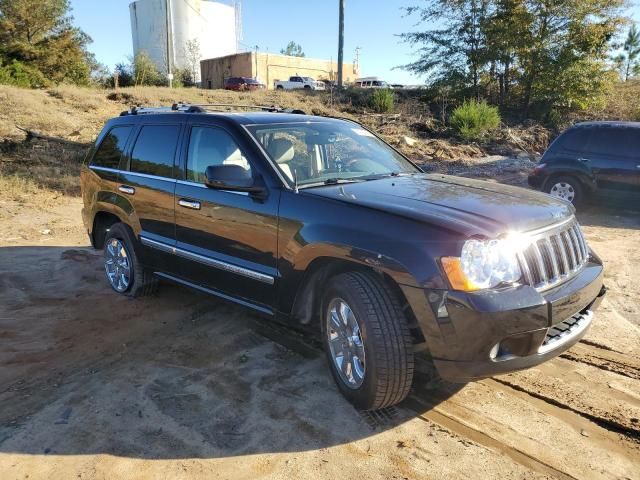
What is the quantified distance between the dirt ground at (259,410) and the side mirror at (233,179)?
1311 mm

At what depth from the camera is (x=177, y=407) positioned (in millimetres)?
3342

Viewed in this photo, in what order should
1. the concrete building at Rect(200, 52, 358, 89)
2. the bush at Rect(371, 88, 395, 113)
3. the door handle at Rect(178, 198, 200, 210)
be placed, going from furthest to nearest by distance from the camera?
the concrete building at Rect(200, 52, 358, 89), the bush at Rect(371, 88, 395, 113), the door handle at Rect(178, 198, 200, 210)

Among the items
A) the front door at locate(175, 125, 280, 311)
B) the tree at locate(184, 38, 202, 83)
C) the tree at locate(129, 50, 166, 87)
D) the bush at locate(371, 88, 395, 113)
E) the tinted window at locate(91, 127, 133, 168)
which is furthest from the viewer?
the tree at locate(184, 38, 202, 83)

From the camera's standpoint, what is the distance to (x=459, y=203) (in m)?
3.28

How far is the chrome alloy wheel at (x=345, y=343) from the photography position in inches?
125

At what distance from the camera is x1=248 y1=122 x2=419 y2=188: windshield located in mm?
3879

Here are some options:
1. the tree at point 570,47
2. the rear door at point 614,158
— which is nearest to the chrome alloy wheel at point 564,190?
the rear door at point 614,158

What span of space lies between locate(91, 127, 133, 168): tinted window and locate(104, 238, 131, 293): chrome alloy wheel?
2.69 feet

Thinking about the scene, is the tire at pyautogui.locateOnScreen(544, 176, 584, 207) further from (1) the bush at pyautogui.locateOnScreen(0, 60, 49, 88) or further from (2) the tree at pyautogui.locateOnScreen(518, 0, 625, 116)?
(1) the bush at pyautogui.locateOnScreen(0, 60, 49, 88)

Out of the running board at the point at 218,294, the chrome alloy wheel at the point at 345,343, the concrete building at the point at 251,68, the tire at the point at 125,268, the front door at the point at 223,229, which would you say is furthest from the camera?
the concrete building at the point at 251,68

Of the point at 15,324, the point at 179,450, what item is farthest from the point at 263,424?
the point at 15,324

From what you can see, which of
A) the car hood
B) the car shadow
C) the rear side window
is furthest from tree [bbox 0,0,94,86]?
the car hood

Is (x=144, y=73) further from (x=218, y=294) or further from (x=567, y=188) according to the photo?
(x=218, y=294)

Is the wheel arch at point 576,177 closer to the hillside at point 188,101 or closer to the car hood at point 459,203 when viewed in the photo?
the hillside at point 188,101
